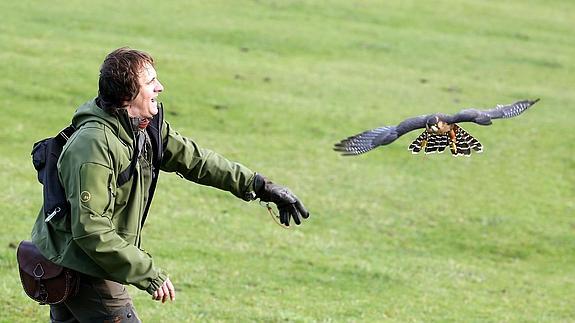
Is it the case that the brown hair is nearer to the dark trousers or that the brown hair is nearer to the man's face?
the man's face

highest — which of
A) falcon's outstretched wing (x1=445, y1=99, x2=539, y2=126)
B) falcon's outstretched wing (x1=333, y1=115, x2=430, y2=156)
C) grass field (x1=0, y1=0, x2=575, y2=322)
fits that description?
falcon's outstretched wing (x1=445, y1=99, x2=539, y2=126)

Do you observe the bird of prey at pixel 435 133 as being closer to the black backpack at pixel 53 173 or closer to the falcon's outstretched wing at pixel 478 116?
the falcon's outstretched wing at pixel 478 116

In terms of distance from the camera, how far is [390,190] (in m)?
17.3

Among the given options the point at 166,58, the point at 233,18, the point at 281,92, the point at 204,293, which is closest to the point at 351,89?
the point at 281,92

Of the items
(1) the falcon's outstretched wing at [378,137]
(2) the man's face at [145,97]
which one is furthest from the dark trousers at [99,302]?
(1) the falcon's outstretched wing at [378,137]

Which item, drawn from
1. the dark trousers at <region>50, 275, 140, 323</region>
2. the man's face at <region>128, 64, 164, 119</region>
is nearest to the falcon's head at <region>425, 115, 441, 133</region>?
the man's face at <region>128, 64, 164, 119</region>

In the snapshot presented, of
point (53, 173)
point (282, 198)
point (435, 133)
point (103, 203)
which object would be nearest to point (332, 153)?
point (435, 133)

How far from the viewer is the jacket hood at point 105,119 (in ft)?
18.5

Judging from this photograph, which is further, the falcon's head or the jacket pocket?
the falcon's head

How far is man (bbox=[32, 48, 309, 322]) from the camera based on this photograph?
5.48 m

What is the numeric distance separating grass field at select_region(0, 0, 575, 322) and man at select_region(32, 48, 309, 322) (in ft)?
11.0

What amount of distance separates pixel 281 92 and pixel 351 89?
6.82ft

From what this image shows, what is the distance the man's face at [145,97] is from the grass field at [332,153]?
3.92 metres

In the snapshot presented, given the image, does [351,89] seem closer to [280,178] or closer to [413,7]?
[280,178]
